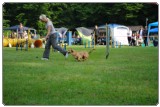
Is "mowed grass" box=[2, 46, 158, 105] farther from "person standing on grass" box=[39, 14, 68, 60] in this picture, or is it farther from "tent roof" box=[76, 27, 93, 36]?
"tent roof" box=[76, 27, 93, 36]

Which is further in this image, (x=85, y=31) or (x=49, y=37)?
(x=85, y=31)

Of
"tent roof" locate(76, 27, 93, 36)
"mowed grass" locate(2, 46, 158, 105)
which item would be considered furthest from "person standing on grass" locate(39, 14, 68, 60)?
"tent roof" locate(76, 27, 93, 36)

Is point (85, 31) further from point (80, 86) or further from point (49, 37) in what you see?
point (80, 86)

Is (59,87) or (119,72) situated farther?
(119,72)

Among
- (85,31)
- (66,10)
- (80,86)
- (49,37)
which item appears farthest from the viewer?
(85,31)

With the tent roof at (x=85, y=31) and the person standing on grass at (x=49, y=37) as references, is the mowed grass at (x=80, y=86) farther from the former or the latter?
the tent roof at (x=85, y=31)

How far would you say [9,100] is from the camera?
450 centimetres

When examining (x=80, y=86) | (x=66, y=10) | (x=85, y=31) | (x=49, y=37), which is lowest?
(x=80, y=86)

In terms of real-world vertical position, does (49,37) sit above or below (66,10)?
below

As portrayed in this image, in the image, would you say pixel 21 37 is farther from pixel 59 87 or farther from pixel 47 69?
pixel 59 87

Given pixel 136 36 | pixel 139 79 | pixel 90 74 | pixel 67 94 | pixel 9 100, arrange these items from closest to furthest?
pixel 9 100
pixel 67 94
pixel 139 79
pixel 90 74
pixel 136 36

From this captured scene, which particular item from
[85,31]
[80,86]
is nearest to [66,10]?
[80,86]

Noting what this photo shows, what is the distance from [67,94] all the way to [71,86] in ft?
1.68

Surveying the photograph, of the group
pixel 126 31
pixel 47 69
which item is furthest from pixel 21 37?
pixel 126 31
